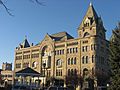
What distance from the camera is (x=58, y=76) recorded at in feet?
307

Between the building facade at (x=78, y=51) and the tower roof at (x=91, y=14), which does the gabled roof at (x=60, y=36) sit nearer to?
the building facade at (x=78, y=51)

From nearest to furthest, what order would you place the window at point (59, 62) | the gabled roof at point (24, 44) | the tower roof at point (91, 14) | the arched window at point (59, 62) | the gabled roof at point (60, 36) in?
the tower roof at point (91, 14), the window at point (59, 62), the arched window at point (59, 62), the gabled roof at point (60, 36), the gabled roof at point (24, 44)

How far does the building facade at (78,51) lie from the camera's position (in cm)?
8659

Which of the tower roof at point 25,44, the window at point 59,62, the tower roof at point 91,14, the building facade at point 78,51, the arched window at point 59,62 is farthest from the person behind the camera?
the tower roof at point 25,44

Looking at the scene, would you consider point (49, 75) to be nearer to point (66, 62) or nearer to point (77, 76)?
point (66, 62)

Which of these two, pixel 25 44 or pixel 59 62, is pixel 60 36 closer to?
pixel 59 62

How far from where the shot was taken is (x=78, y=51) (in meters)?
90.1

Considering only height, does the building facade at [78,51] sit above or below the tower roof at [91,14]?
below

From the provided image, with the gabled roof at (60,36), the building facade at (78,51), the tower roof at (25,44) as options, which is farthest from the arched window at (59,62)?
the tower roof at (25,44)

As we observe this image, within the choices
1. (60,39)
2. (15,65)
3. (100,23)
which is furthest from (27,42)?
(100,23)

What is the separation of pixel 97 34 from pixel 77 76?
52.1 feet

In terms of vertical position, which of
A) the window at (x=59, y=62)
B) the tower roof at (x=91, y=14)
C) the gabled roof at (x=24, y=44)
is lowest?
the window at (x=59, y=62)

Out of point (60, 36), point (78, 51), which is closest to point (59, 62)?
point (78, 51)

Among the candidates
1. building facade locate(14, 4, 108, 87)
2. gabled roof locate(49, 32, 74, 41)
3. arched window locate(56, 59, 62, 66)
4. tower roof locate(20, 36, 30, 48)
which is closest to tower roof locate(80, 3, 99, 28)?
building facade locate(14, 4, 108, 87)
